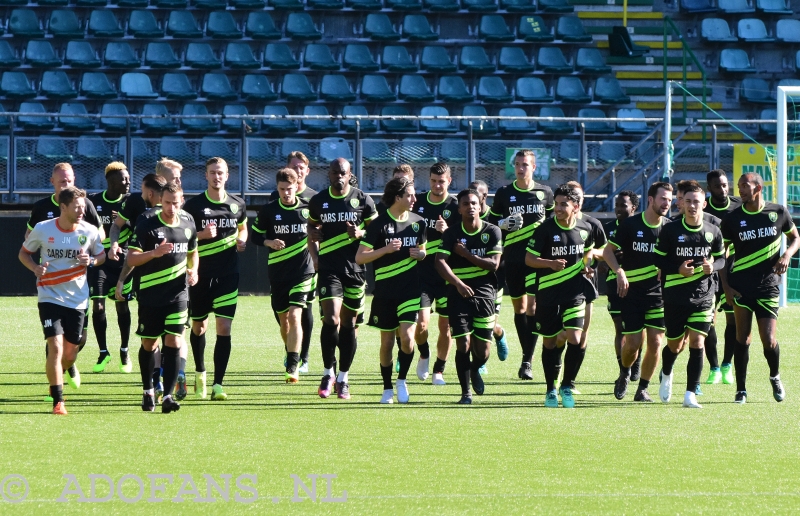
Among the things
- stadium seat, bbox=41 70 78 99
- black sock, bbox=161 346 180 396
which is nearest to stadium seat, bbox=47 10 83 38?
stadium seat, bbox=41 70 78 99

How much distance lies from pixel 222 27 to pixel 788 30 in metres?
12.0

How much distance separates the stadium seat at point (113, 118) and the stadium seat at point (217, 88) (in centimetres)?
156

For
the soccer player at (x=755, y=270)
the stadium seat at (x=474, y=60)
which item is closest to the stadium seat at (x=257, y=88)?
the stadium seat at (x=474, y=60)

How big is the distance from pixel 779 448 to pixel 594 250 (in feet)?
9.99

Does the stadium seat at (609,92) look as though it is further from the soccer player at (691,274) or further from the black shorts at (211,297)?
the black shorts at (211,297)

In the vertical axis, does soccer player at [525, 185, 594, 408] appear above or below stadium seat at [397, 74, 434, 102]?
below

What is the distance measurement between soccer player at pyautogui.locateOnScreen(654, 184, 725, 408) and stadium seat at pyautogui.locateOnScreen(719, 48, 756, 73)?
17051mm

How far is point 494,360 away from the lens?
13539mm

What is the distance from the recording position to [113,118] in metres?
21.6

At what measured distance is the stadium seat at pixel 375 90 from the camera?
2398 cm

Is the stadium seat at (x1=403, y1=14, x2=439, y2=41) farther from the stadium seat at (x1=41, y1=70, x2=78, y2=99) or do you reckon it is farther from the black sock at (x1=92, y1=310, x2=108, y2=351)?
the black sock at (x1=92, y1=310, x2=108, y2=351)

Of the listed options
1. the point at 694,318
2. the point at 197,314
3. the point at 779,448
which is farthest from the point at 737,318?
the point at 197,314

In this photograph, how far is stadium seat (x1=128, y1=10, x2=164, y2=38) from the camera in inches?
952

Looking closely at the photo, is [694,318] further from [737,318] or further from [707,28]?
[707,28]
